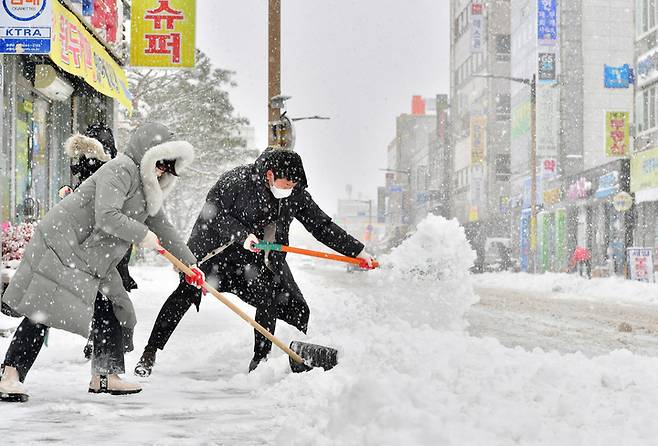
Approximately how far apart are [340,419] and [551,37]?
38237 millimetres

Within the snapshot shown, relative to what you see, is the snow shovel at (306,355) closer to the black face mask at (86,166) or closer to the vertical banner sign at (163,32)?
the black face mask at (86,166)

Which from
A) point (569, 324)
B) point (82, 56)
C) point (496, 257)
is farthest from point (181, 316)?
point (496, 257)

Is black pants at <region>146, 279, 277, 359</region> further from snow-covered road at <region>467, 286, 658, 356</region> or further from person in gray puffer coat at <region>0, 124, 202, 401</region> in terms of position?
snow-covered road at <region>467, 286, 658, 356</region>

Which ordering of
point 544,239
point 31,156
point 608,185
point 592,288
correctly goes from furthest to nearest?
1. point 544,239
2. point 608,185
3. point 592,288
4. point 31,156

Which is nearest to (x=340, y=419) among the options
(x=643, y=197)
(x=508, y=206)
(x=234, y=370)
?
(x=234, y=370)

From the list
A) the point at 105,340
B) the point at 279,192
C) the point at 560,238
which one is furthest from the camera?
the point at 560,238

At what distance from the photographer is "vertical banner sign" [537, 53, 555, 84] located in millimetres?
40094

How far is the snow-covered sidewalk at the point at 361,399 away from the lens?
380cm

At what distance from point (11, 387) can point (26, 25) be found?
18.9 ft

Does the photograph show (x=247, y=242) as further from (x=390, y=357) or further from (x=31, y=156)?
(x=31, y=156)

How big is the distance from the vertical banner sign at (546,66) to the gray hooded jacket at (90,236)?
1451 inches

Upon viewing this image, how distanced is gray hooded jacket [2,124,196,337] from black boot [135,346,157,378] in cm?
115

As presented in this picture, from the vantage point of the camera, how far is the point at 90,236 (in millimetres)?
5023

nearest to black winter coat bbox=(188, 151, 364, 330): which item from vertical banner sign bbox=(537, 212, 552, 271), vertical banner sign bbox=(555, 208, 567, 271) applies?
vertical banner sign bbox=(555, 208, 567, 271)
